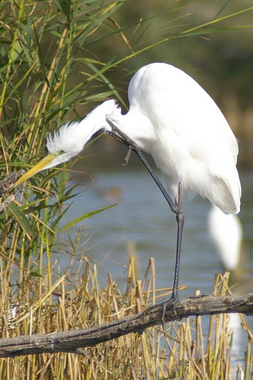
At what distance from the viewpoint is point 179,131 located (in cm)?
255

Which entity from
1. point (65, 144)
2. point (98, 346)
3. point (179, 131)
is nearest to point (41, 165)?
point (65, 144)

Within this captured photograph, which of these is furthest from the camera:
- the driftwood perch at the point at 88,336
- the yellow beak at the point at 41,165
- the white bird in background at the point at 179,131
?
the white bird in background at the point at 179,131

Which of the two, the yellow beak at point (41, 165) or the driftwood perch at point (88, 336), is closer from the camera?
the driftwood perch at point (88, 336)

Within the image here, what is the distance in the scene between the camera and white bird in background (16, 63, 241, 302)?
8.32 feet

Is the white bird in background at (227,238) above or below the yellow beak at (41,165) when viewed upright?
above

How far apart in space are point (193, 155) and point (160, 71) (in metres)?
0.41

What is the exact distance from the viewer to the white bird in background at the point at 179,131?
2.54m

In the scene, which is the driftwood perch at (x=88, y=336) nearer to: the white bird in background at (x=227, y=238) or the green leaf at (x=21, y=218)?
the green leaf at (x=21, y=218)

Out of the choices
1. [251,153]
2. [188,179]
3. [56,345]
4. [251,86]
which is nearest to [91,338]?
[56,345]

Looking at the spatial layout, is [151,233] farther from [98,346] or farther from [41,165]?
[41,165]

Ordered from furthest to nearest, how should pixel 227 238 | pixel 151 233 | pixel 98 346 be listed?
pixel 151 233 → pixel 227 238 → pixel 98 346

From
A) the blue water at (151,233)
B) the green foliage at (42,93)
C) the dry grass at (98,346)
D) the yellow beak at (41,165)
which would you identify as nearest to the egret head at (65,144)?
the yellow beak at (41,165)

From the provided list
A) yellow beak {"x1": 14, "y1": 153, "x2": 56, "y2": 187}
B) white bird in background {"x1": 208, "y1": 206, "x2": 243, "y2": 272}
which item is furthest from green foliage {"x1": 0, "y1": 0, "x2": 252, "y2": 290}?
white bird in background {"x1": 208, "y1": 206, "x2": 243, "y2": 272}

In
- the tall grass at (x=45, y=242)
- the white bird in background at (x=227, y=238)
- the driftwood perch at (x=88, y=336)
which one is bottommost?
the driftwood perch at (x=88, y=336)
